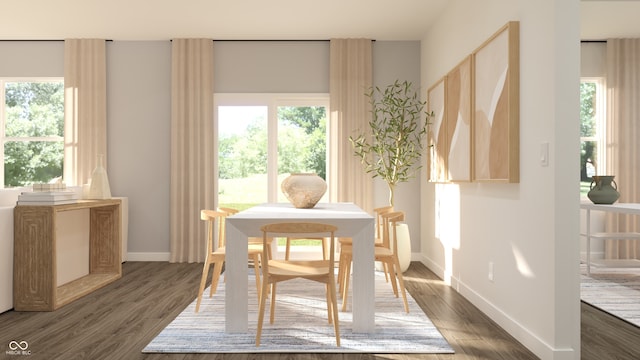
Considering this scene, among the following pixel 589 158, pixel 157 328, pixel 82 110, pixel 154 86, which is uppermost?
pixel 154 86

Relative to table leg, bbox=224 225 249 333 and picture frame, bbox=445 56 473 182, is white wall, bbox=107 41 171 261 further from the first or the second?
picture frame, bbox=445 56 473 182

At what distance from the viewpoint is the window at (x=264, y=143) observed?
6227mm

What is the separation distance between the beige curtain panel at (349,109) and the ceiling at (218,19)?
0.72ft

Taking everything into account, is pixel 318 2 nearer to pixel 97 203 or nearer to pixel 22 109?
pixel 97 203

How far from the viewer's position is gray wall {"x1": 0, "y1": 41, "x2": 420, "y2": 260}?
617cm

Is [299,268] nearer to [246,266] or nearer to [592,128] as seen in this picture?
[246,266]

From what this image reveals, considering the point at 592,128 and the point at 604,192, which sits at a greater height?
the point at 592,128

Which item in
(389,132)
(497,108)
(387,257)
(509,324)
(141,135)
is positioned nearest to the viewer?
(509,324)

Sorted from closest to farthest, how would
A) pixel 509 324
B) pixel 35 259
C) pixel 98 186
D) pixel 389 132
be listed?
pixel 509 324 → pixel 35 259 → pixel 98 186 → pixel 389 132

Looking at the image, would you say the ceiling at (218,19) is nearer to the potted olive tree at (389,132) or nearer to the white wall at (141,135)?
the white wall at (141,135)

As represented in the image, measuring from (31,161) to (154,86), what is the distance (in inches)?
75.5

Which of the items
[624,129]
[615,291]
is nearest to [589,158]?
[624,129]

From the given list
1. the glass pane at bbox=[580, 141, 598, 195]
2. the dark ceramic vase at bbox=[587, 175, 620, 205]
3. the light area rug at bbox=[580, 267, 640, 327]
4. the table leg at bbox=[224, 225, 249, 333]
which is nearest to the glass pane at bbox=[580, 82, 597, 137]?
the glass pane at bbox=[580, 141, 598, 195]

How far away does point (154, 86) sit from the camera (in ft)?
20.3
